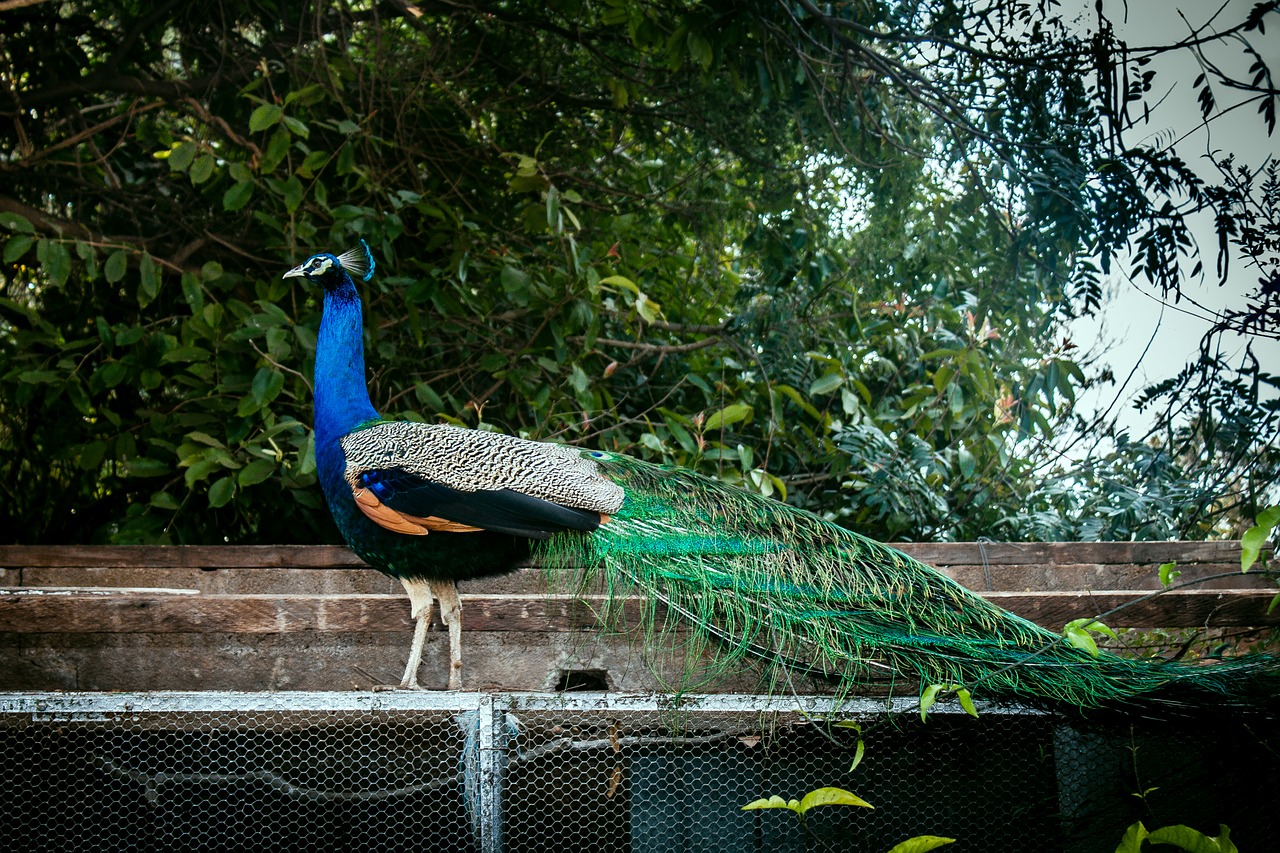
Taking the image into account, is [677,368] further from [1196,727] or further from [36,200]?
[1196,727]

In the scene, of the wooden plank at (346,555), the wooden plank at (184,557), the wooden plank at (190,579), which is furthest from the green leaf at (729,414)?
the wooden plank at (190,579)

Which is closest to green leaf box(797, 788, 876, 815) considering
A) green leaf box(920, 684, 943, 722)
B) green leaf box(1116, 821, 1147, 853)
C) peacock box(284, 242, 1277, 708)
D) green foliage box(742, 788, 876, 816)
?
green foliage box(742, 788, 876, 816)

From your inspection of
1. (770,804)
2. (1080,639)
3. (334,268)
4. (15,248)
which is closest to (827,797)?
(770,804)

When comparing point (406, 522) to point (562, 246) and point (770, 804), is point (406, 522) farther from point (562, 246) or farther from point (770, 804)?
point (562, 246)

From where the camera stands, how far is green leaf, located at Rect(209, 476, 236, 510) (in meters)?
4.17

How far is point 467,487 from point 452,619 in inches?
15.8

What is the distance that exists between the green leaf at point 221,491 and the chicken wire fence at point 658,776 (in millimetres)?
1395

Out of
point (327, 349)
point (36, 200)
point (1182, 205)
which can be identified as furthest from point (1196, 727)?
point (36, 200)

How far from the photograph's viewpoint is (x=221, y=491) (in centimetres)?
420

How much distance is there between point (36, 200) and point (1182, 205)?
15.9ft

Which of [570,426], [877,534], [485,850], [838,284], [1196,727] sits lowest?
[485,850]

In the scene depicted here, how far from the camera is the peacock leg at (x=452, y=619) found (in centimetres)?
305

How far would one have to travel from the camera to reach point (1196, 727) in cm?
253

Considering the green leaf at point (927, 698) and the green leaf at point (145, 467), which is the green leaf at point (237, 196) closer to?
the green leaf at point (145, 467)
